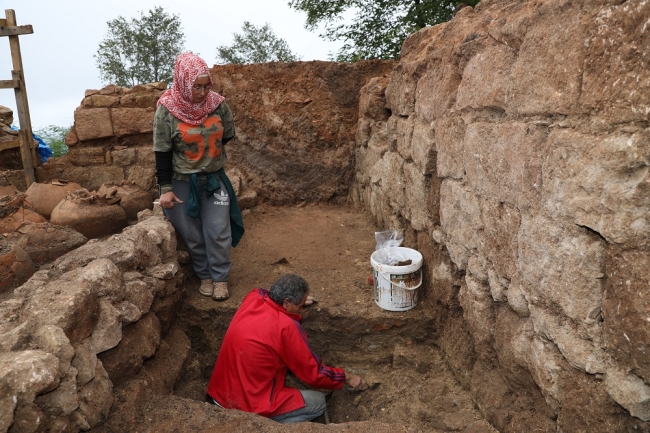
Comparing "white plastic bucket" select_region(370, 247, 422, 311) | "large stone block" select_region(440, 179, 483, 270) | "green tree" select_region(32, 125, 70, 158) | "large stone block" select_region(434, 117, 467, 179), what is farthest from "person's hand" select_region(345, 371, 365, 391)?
"green tree" select_region(32, 125, 70, 158)

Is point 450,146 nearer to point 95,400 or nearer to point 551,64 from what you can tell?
point 551,64

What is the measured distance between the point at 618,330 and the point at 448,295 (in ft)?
4.71

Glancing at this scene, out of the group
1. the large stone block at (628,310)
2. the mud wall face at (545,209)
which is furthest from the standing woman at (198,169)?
the large stone block at (628,310)

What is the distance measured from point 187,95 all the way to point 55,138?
37.5 feet

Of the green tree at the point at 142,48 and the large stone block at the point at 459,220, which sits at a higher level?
the green tree at the point at 142,48

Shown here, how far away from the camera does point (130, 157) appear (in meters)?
6.09

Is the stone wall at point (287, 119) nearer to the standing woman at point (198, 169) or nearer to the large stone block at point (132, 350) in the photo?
the standing woman at point (198, 169)

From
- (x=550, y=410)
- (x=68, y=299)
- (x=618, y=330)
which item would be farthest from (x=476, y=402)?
(x=68, y=299)

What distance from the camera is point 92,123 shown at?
5973 mm

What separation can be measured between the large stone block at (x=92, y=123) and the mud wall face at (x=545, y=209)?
429 cm

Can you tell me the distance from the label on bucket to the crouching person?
59cm

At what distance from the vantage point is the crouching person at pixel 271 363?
107 inches

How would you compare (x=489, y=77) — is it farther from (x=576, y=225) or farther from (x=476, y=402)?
(x=476, y=402)

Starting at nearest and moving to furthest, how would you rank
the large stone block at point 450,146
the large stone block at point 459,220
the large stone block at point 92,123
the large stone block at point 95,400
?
the large stone block at point 95,400
the large stone block at point 459,220
the large stone block at point 450,146
the large stone block at point 92,123
